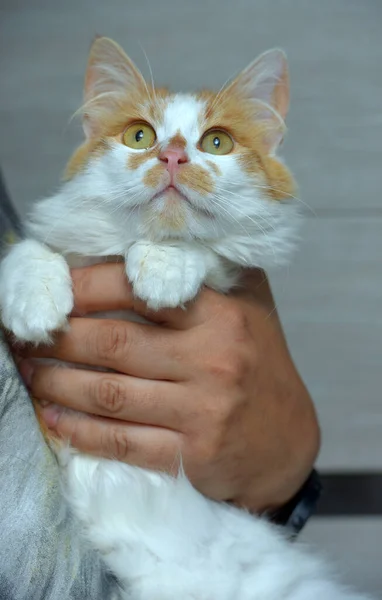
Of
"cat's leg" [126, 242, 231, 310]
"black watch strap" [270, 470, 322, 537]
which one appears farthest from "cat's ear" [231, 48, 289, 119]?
"black watch strap" [270, 470, 322, 537]

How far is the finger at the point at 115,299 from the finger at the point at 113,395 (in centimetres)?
11

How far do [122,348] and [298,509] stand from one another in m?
0.50

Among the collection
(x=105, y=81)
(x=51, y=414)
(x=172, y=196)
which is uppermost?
(x=105, y=81)

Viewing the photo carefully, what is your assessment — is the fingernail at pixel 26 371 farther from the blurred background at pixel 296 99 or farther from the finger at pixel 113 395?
the blurred background at pixel 296 99

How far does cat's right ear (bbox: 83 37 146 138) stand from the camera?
111cm

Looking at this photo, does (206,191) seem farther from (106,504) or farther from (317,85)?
(317,85)

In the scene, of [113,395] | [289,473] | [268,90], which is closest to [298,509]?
[289,473]

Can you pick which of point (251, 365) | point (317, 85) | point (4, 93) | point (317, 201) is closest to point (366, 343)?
point (317, 201)

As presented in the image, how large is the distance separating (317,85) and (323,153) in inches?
8.3

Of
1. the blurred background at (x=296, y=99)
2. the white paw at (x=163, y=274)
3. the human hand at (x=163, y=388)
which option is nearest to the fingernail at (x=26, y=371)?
the human hand at (x=163, y=388)

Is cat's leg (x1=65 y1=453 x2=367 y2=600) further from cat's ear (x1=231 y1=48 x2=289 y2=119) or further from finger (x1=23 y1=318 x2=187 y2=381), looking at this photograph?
cat's ear (x1=231 y1=48 x2=289 y2=119)

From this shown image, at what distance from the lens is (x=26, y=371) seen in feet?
3.20

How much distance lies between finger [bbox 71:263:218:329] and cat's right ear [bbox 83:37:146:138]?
32cm

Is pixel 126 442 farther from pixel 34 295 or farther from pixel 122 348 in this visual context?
pixel 34 295
